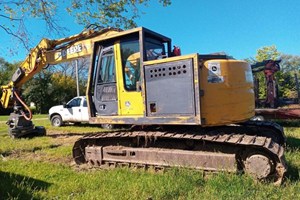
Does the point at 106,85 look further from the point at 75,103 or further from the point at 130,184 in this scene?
the point at 75,103

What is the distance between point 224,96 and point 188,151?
1.21 m

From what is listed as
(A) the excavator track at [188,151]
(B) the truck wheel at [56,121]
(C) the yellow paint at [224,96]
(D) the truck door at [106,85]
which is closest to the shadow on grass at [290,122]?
(A) the excavator track at [188,151]

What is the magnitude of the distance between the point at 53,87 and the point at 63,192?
4009 cm

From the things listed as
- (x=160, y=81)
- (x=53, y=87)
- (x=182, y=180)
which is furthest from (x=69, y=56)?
(x=53, y=87)

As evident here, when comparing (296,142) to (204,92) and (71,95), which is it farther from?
(71,95)

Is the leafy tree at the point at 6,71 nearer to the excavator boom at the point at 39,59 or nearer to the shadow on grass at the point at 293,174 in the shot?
the excavator boom at the point at 39,59

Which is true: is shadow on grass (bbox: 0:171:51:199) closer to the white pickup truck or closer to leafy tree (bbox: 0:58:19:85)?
the white pickup truck

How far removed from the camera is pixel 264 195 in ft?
14.7

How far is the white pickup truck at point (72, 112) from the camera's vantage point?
16531mm

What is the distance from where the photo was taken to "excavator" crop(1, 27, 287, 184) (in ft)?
18.3

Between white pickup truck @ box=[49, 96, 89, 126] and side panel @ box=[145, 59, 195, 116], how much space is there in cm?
1072

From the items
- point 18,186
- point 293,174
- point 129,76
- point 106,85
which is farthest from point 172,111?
point 18,186

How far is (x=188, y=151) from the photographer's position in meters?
5.96

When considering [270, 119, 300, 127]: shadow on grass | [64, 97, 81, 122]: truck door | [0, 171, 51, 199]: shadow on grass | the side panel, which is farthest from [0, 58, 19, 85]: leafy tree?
the side panel
